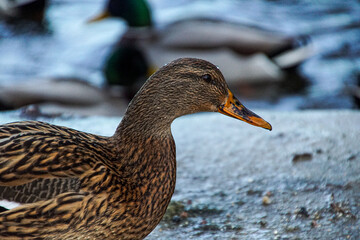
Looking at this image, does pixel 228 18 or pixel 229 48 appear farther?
pixel 228 18

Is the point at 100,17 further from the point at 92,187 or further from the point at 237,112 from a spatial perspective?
the point at 92,187

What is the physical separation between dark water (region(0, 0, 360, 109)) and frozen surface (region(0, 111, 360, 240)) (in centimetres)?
264

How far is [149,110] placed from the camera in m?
2.98

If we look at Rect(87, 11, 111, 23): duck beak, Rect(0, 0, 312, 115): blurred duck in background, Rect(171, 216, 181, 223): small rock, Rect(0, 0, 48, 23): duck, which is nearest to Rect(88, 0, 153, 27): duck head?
Rect(87, 11, 111, 23): duck beak

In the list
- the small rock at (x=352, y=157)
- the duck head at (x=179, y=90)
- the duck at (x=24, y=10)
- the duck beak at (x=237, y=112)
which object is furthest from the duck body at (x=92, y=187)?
the duck at (x=24, y=10)

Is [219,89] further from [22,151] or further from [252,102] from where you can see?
[252,102]

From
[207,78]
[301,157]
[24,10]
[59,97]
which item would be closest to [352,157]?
[301,157]

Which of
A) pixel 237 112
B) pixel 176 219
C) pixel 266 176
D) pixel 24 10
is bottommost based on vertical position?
pixel 176 219

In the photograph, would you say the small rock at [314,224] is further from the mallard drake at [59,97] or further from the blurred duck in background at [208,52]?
the blurred duck in background at [208,52]

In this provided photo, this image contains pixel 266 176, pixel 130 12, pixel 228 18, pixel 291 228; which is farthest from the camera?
pixel 130 12

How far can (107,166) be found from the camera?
2.85m

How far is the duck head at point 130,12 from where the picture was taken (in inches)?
357

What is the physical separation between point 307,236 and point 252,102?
14.2ft

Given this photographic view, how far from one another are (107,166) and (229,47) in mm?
5245
